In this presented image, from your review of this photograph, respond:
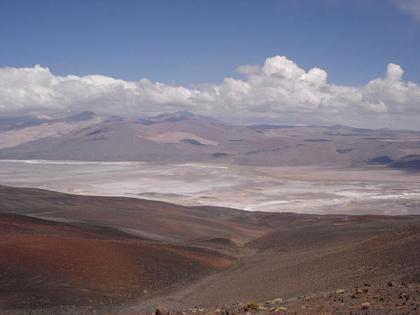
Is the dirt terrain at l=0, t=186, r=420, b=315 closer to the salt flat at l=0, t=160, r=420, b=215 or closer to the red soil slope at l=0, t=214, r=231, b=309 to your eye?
the red soil slope at l=0, t=214, r=231, b=309

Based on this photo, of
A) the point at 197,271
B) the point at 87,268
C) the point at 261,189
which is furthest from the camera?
the point at 261,189

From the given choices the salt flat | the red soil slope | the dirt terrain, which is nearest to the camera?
the dirt terrain

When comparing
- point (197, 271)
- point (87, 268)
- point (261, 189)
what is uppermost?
point (261, 189)

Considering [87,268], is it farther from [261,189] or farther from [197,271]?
[261,189]

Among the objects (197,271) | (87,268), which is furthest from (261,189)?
(87,268)

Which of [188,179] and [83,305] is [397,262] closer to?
[83,305]

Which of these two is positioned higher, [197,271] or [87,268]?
[87,268]

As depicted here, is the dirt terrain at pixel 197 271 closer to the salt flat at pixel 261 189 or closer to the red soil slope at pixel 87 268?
the red soil slope at pixel 87 268

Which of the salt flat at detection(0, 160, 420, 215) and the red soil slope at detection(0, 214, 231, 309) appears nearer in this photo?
the red soil slope at detection(0, 214, 231, 309)

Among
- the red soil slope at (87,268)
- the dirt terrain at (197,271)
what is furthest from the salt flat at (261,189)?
the red soil slope at (87,268)

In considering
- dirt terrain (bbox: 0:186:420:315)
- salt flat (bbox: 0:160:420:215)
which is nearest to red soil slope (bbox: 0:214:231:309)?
dirt terrain (bbox: 0:186:420:315)
